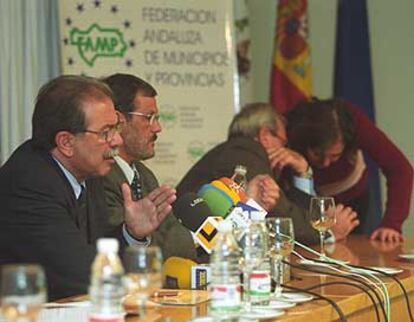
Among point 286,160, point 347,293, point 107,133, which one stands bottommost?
point 347,293

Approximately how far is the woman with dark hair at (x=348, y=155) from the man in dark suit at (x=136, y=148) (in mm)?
896

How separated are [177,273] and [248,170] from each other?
1.21m

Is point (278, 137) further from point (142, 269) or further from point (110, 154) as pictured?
point (142, 269)

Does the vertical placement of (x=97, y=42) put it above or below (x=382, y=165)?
above

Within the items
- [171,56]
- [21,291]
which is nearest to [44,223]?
[21,291]

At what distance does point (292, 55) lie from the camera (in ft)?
17.9

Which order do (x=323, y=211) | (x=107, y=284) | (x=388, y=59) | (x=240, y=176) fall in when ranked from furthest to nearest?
1. (x=388, y=59)
2. (x=240, y=176)
3. (x=323, y=211)
4. (x=107, y=284)

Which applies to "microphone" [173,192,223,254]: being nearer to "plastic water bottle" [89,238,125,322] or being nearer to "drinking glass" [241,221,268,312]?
"drinking glass" [241,221,268,312]

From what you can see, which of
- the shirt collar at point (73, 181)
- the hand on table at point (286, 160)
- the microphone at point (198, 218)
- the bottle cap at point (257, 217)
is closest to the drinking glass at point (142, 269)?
the bottle cap at point (257, 217)

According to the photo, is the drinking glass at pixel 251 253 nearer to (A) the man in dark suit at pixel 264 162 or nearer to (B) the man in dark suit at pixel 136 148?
(B) the man in dark suit at pixel 136 148

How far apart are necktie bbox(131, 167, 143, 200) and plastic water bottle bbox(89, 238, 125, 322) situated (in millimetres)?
1553

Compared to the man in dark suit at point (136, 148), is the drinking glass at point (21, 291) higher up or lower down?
lower down

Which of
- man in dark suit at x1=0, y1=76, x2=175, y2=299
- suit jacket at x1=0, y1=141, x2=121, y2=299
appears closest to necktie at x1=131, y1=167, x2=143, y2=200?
man in dark suit at x1=0, y1=76, x2=175, y2=299

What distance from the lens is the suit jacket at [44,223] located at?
7.81 feet
